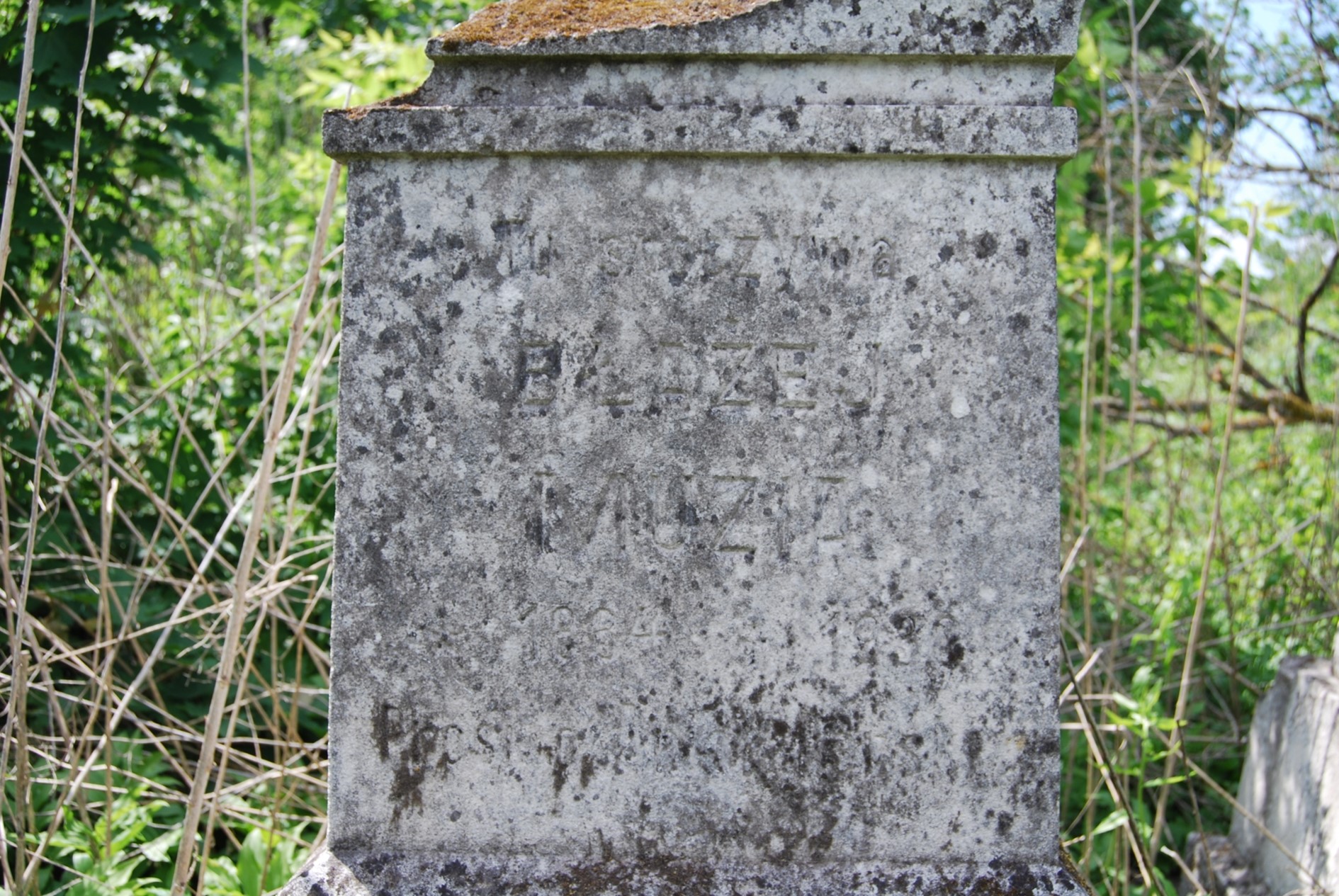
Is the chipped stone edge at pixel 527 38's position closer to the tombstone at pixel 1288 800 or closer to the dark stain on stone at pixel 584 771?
the dark stain on stone at pixel 584 771

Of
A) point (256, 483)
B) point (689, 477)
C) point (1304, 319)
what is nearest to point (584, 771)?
point (689, 477)

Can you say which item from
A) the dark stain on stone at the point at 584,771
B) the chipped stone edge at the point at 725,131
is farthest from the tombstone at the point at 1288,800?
the chipped stone edge at the point at 725,131

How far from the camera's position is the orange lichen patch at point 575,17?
1.44 meters

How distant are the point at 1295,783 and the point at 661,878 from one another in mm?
1867

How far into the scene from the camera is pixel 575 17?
4.85ft

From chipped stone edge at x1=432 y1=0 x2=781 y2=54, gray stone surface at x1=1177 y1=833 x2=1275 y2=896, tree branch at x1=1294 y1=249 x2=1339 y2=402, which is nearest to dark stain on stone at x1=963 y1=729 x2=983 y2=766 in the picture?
chipped stone edge at x1=432 y1=0 x2=781 y2=54

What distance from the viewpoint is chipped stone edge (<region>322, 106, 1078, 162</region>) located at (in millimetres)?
1429

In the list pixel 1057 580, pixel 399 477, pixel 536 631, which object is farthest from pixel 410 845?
pixel 1057 580

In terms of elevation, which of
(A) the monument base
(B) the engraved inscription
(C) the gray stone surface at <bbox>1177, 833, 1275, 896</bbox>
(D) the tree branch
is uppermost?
(D) the tree branch

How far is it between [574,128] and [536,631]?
2.37 feet

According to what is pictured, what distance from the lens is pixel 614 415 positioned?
1490 millimetres

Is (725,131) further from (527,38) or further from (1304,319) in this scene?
(1304,319)

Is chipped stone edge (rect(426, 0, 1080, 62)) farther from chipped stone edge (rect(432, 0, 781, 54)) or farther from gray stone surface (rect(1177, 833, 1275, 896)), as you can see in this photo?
gray stone surface (rect(1177, 833, 1275, 896))

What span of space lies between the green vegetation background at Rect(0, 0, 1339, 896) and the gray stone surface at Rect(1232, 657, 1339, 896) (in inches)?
7.4
